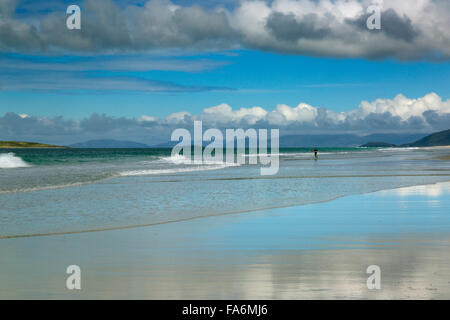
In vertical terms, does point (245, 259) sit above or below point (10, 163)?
below

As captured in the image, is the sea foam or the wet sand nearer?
the wet sand

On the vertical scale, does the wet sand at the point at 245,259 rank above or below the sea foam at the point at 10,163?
below

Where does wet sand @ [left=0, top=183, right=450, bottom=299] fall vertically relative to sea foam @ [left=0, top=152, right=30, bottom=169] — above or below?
below

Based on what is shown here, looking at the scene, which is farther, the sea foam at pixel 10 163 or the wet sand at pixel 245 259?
the sea foam at pixel 10 163

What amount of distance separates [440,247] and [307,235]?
297 cm

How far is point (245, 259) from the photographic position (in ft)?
→ 28.2

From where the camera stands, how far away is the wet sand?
6660 mm

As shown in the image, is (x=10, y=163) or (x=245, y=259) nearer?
(x=245, y=259)

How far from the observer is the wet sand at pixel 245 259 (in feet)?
21.9

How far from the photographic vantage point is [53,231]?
11688 millimetres
